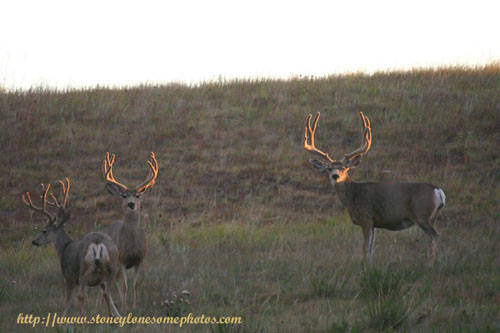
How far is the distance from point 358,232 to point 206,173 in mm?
5264

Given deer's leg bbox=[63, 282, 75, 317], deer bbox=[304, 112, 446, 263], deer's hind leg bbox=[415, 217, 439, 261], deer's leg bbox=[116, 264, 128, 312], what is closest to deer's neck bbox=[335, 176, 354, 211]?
deer bbox=[304, 112, 446, 263]

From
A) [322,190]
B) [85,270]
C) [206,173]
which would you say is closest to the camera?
[85,270]

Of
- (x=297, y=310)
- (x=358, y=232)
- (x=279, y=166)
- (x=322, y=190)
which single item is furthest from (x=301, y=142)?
(x=297, y=310)

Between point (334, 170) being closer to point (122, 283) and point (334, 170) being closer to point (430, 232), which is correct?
point (430, 232)

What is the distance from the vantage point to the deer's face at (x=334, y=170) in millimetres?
10938

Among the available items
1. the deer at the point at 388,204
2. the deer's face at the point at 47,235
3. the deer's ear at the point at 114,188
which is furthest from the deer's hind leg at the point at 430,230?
the deer's face at the point at 47,235

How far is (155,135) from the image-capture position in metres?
18.2

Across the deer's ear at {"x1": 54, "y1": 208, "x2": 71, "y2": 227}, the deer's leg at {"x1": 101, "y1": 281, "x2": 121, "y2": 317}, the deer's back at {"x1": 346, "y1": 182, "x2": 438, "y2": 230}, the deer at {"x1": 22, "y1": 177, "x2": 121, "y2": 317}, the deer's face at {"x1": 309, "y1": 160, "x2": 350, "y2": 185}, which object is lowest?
the deer's leg at {"x1": 101, "y1": 281, "x2": 121, "y2": 317}

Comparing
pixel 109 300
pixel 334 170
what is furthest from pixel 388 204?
pixel 109 300

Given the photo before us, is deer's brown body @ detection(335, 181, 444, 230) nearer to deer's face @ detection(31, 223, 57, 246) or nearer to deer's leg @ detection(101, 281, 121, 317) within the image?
deer's leg @ detection(101, 281, 121, 317)

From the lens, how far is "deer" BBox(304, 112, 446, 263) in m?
10.3

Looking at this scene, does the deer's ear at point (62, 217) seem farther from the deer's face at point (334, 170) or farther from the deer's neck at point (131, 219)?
the deer's face at point (334, 170)

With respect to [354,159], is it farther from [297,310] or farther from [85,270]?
[85,270]

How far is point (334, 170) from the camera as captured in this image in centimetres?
1098
